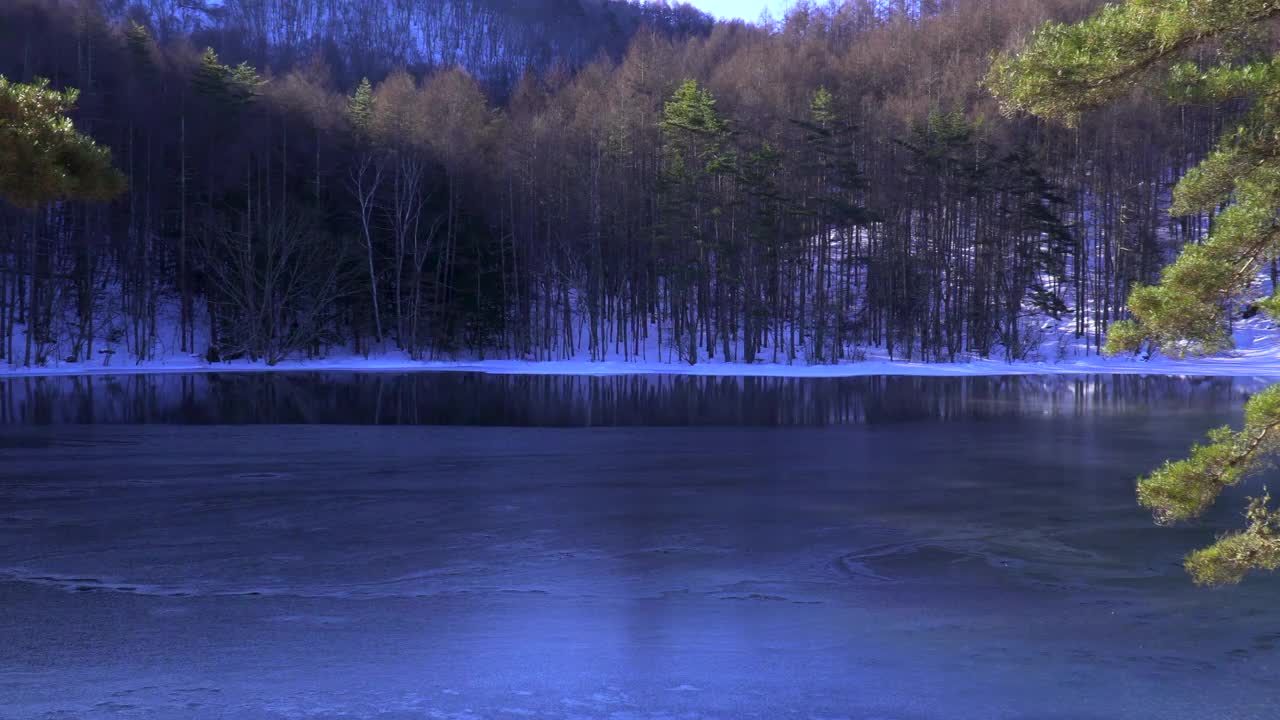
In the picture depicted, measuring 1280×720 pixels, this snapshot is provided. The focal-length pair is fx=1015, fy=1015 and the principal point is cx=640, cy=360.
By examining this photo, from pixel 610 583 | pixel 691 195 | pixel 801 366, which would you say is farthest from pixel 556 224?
pixel 610 583

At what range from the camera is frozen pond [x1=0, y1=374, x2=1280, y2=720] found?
18.9ft

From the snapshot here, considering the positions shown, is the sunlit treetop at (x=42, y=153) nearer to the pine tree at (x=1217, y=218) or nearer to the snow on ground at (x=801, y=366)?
the pine tree at (x=1217, y=218)

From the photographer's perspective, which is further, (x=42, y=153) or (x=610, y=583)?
(x=610, y=583)

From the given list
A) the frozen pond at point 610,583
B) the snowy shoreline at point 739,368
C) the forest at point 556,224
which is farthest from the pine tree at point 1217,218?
the forest at point 556,224

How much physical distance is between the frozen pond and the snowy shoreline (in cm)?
2059

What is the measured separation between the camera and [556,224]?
49062 mm

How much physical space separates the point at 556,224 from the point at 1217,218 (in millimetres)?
44642

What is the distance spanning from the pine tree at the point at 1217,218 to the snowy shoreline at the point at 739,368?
31.0 meters

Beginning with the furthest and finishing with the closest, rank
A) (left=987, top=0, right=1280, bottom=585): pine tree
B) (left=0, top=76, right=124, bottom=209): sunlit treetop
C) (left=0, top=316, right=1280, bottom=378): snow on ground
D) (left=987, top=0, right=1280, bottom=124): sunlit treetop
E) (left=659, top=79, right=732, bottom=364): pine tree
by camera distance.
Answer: (left=659, top=79, right=732, bottom=364): pine tree → (left=0, top=316, right=1280, bottom=378): snow on ground → (left=0, top=76, right=124, bottom=209): sunlit treetop → (left=987, top=0, right=1280, bottom=585): pine tree → (left=987, top=0, right=1280, bottom=124): sunlit treetop

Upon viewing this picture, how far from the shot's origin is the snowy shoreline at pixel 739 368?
1452 inches

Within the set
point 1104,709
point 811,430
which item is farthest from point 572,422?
point 1104,709

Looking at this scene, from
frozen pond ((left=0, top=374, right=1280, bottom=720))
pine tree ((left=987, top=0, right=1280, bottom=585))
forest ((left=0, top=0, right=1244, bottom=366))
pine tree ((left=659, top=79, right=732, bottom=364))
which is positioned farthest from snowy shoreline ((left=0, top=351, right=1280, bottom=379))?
pine tree ((left=987, top=0, right=1280, bottom=585))

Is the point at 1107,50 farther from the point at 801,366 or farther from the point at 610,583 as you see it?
the point at 801,366

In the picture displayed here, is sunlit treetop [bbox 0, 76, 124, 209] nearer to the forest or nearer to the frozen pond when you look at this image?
the frozen pond
